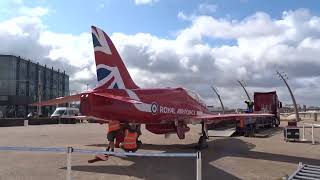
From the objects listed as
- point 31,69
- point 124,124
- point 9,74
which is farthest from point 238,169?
point 31,69

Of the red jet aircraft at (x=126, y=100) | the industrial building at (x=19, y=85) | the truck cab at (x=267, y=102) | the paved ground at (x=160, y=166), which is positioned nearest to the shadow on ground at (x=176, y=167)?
the paved ground at (x=160, y=166)

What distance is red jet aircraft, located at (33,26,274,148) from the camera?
14.5 m

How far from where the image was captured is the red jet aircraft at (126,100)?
14.5 metres

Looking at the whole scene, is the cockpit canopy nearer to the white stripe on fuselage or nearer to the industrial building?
the white stripe on fuselage

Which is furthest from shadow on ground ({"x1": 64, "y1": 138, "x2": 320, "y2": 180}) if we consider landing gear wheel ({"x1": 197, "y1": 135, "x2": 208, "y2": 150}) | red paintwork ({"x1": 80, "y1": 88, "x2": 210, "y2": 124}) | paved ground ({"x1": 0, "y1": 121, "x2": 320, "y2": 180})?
red paintwork ({"x1": 80, "y1": 88, "x2": 210, "y2": 124})

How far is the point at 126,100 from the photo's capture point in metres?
15.2

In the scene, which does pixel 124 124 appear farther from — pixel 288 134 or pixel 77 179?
pixel 288 134

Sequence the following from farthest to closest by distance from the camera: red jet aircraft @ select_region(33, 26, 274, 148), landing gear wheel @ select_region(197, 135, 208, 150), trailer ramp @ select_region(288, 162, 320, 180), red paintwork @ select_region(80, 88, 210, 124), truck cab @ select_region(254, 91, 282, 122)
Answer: truck cab @ select_region(254, 91, 282, 122) → landing gear wheel @ select_region(197, 135, 208, 150) → red jet aircraft @ select_region(33, 26, 274, 148) → red paintwork @ select_region(80, 88, 210, 124) → trailer ramp @ select_region(288, 162, 320, 180)

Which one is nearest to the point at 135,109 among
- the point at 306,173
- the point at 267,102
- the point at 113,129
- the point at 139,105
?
the point at 139,105

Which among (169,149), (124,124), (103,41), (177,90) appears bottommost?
(169,149)

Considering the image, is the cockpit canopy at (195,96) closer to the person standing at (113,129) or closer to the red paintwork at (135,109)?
the red paintwork at (135,109)

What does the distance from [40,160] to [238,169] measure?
6.81m

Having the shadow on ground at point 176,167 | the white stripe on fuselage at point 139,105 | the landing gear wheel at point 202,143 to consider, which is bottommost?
the shadow on ground at point 176,167

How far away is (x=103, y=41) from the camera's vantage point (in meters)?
16.8
